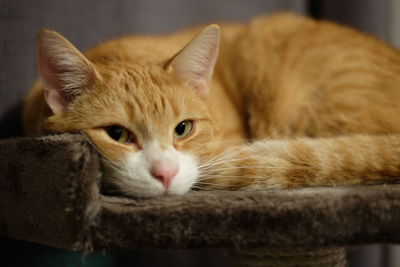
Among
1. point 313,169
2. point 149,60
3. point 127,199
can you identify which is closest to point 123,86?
point 149,60

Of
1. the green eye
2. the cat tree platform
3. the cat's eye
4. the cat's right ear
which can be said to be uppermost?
the cat's right ear

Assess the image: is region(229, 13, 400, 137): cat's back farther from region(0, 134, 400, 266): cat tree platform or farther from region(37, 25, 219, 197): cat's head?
region(0, 134, 400, 266): cat tree platform

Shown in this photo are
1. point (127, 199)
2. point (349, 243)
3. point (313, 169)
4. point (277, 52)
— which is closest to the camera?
point (349, 243)

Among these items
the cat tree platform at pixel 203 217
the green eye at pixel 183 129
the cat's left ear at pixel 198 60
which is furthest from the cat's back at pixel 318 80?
the cat tree platform at pixel 203 217

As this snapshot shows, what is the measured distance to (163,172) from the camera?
41.9 inches

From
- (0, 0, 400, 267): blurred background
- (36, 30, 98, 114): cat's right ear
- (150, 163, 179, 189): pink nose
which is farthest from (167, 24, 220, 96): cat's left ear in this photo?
(0, 0, 400, 267): blurred background

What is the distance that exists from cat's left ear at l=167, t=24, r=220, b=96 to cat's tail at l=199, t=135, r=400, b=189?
29cm

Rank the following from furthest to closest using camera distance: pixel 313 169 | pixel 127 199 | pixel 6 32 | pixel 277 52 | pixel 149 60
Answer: pixel 277 52 < pixel 6 32 < pixel 149 60 < pixel 313 169 < pixel 127 199

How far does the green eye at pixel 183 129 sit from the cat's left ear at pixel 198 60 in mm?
172

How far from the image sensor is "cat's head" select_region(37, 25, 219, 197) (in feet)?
3.58

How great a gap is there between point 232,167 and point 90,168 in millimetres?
453

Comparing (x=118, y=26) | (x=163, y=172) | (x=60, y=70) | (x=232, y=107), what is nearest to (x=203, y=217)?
(x=163, y=172)

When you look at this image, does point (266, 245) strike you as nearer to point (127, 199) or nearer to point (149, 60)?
point (127, 199)

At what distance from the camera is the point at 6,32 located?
5.31 ft
